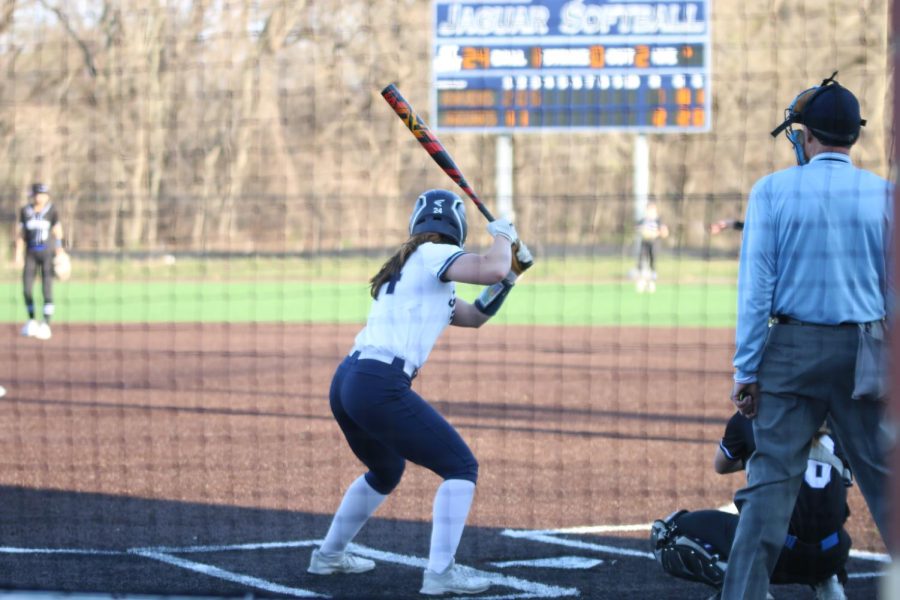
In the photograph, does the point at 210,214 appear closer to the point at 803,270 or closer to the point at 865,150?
the point at 865,150

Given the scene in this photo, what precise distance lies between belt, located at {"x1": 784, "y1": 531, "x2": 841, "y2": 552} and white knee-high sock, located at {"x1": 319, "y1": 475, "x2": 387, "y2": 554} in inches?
70.4

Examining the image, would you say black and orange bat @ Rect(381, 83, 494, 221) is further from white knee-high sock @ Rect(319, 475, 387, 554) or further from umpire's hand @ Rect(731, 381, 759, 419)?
umpire's hand @ Rect(731, 381, 759, 419)

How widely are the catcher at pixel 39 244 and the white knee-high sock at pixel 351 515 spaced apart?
1034 cm

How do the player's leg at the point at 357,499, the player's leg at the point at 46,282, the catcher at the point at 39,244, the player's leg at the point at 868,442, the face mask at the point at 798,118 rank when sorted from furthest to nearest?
the player's leg at the point at 46,282, the catcher at the point at 39,244, the player's leg at the point at 357,499, the face mask at the point at 798,118, the player's leg at the point at 868,442

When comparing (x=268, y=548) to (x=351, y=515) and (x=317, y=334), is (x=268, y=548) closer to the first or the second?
(x=351, y=515)

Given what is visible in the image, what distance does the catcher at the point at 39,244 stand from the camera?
15.3 m

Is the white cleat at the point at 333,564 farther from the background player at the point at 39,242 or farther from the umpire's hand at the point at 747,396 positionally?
the background player at the point at 39,242

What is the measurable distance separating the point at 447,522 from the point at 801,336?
170 cm

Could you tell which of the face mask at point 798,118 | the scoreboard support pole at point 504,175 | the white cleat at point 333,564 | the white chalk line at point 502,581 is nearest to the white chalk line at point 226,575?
the white cleat at point 333,564

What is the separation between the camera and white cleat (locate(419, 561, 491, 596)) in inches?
197

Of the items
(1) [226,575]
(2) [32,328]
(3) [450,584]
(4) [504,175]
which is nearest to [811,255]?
(3) [450,584]

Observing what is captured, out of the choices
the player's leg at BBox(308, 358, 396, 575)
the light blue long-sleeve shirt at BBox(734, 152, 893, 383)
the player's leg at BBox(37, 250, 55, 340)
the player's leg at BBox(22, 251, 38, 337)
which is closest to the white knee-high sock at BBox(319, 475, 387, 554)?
the player's leg at BBox(308, 358, 396, 575)

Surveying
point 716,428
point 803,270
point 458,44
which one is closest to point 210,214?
point 458,44

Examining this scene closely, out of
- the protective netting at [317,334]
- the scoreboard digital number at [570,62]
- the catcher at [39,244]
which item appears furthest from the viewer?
the scoreboard digital number at [570,62]
